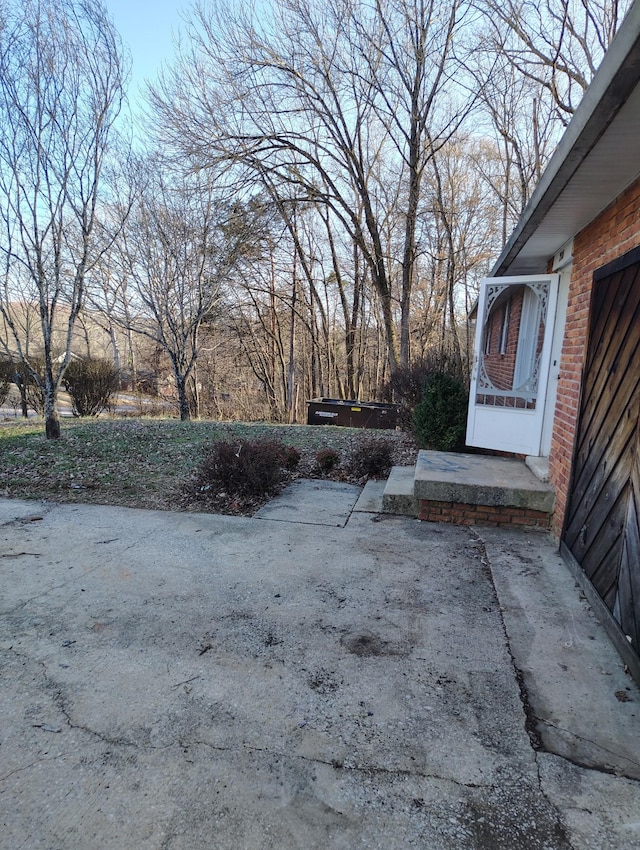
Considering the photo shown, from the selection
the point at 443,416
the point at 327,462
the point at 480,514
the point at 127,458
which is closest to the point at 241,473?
the point at 327,462

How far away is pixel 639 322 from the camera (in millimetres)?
2461

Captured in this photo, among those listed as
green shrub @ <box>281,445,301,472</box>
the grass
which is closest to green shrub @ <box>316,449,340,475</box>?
the grass

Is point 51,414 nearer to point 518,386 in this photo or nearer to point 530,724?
point 518,386

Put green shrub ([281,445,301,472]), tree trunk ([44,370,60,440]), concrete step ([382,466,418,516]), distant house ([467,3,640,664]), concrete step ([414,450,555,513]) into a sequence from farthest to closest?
tree trunk ([44,370,60,440]) → green shrub ([281,445,301,472]) → concrete step ([382,466,418,516]) → concrete step ([414,450,555,513]) → distant house ([467,3,640,664])

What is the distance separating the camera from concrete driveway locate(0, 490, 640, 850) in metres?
1.47

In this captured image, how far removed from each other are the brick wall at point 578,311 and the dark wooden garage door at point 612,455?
17 cm

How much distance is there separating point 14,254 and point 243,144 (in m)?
9.63

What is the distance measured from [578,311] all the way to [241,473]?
3.36 meters

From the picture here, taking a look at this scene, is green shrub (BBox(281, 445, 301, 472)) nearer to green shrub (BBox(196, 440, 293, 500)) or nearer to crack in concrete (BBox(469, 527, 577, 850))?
green shrub (BBox(196, 440, 293, 500))

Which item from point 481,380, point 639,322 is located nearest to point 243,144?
point 481,380

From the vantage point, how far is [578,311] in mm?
3658

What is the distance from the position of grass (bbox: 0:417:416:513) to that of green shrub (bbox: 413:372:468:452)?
471mm

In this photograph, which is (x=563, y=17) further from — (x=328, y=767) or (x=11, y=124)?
(x=328, y=767)

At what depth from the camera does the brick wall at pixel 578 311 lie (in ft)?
9.33
